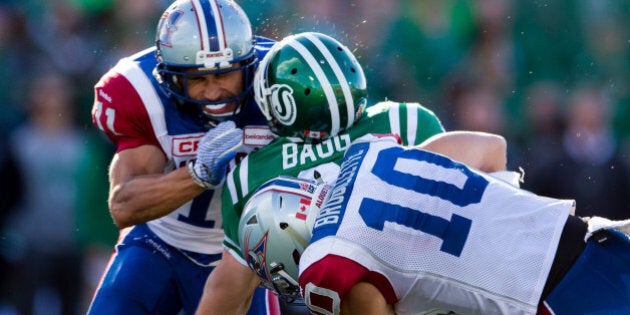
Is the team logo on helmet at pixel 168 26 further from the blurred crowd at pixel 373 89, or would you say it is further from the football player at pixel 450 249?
the blurred crowd at pixel 373 89

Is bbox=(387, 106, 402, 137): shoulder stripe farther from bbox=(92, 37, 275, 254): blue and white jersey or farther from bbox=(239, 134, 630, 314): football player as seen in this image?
bbox=(239, 134, 630, 314): football player

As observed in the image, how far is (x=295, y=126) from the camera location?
3367 millimetres

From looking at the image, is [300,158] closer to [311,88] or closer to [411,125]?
[311,88]

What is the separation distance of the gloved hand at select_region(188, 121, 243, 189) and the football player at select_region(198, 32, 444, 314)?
364mm

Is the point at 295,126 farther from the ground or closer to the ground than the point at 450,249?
farther from the ground

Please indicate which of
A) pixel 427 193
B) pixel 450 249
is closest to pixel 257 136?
pixel 427 193

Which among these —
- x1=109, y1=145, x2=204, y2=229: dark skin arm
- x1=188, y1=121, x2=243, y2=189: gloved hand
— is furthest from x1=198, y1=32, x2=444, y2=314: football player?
x1=109, y1=145, x2=204, y2=229: dark skin arm

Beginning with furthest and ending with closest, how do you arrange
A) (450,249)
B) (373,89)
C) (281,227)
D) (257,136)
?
(373,89), (257,136), (281,227), (450,249)

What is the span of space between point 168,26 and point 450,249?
Answer: 176 centimetres

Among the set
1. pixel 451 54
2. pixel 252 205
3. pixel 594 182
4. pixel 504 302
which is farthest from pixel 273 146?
pixel 451 54

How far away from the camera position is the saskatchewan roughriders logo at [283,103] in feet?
11.0

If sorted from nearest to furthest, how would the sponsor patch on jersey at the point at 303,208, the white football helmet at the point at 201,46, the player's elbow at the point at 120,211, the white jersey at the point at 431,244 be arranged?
the white jersey at the point at 431,244, the sponsor patch on jersey at the point at 303,208, the white football helmet at the point at 201,46, the player's elbow at the point at 120,211

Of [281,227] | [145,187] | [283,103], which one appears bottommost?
[145,187]

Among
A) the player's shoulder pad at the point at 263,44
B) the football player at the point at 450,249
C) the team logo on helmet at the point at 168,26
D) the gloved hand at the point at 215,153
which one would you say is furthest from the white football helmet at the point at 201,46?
the football player at the point at 450,249
